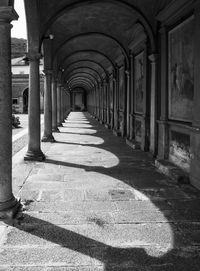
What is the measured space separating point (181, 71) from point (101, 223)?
15.8 ft

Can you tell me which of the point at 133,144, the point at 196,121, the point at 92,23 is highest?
the point at 92,23

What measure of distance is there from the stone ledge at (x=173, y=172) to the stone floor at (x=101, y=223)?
20cm

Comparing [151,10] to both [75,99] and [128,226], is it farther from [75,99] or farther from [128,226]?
[75,99]

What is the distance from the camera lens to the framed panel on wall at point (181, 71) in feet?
24.9

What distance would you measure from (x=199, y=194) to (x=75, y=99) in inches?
2293

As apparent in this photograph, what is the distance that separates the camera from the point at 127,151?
12055 mm

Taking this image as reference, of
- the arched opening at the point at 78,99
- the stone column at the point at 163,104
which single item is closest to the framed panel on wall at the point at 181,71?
the stone column at the point at 163,104

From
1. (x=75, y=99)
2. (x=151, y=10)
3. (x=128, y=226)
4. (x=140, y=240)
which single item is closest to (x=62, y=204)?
→ (x=128, y=226)

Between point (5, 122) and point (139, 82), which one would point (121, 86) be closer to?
point (139, 82)

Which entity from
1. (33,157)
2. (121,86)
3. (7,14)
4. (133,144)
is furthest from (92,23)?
(7,14)

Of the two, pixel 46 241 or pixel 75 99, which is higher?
pixel 75 99

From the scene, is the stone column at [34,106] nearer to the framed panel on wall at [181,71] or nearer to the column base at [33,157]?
the column base at [33,157]

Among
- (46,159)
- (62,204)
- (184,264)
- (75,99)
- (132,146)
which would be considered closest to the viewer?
(184,264)

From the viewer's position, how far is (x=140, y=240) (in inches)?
166
